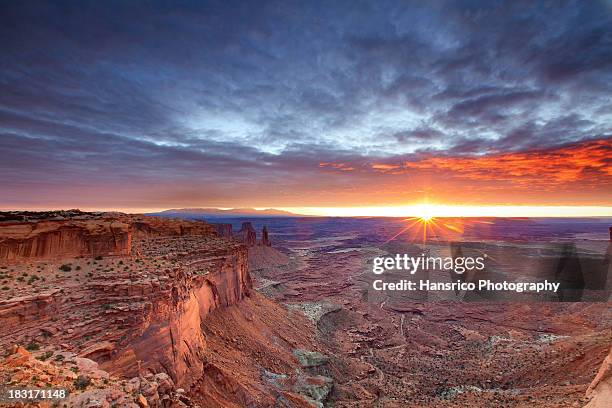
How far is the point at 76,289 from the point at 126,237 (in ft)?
17.1

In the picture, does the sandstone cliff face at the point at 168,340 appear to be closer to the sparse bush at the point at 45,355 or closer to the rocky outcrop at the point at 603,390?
the sparse bush at the point at 45,355

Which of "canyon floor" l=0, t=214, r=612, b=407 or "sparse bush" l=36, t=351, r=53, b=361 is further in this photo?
"canyon floor" l=0, t=214, r=612, b=407

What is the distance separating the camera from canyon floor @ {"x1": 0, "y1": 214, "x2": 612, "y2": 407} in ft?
43.2

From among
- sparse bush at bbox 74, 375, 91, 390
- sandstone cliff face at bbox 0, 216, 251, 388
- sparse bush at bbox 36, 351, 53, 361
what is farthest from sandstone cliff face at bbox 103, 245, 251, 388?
sparse bush at bbox 74, 375, 91, 390

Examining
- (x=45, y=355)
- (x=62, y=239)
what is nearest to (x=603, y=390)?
(x=45, y=355)

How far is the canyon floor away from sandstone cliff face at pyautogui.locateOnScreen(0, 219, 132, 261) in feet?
0.21

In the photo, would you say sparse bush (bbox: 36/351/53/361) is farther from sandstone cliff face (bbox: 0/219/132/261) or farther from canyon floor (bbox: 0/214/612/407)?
sandstone cliff face (bbox: 0/219/132/261)

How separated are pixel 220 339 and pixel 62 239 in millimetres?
14478

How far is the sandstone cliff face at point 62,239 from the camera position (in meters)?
16.5

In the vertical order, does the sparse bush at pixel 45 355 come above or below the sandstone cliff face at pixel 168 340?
above

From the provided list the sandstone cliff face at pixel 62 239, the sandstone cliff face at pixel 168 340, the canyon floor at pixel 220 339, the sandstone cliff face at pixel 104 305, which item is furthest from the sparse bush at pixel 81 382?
the sandstone cliff face at pixel 62 239

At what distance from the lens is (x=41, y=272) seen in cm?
1623

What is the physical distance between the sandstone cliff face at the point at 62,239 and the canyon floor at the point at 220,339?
0.06m

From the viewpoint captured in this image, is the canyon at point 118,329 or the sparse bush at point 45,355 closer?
the canyon at point 118,329
